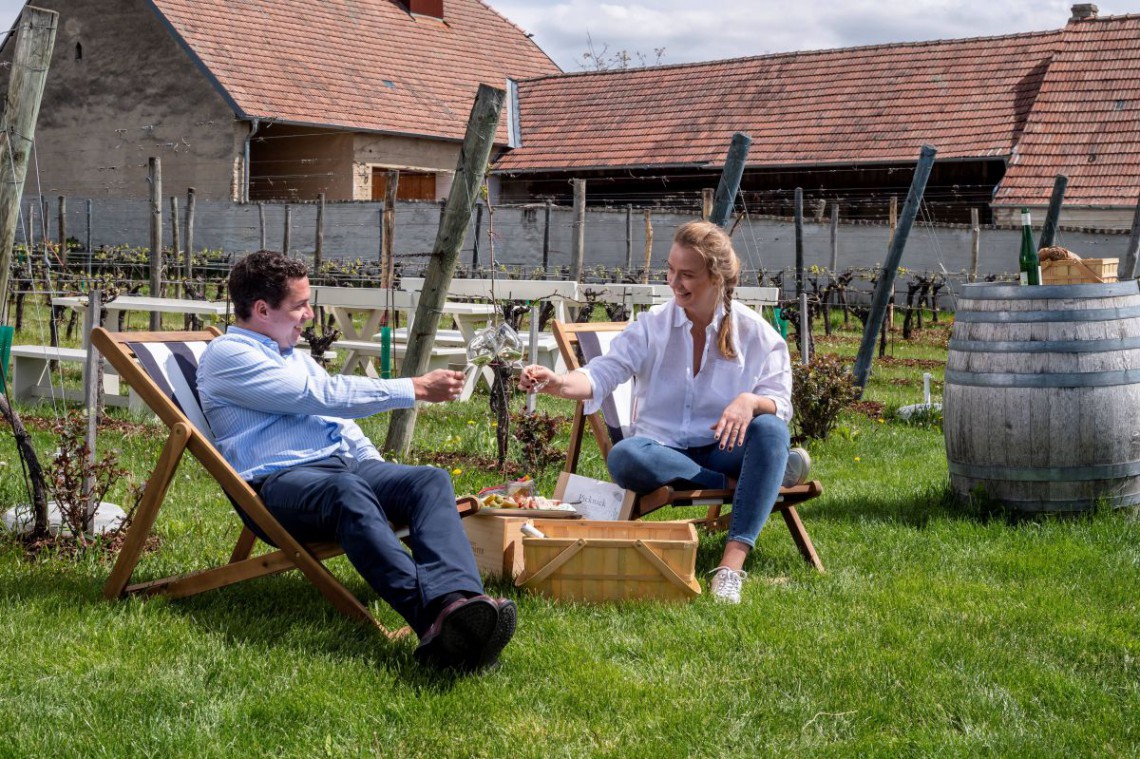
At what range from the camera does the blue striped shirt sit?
3820 mm

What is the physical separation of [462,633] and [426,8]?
30.2 m

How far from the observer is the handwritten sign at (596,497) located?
4.48 m

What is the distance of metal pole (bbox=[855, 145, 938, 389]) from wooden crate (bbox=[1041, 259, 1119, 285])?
3.11m

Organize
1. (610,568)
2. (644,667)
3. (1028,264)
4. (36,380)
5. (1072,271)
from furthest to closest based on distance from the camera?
(36,380) → (1072,271) → (1028,264) → (610,568) → (644,667)

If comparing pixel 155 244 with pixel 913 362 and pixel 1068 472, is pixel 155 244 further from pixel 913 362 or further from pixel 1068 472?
pixel 1068 472

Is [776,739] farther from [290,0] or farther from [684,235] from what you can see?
[290,0]

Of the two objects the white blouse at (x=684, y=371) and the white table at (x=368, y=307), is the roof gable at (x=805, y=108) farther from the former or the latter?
the white blouse at (x=684, y=371)

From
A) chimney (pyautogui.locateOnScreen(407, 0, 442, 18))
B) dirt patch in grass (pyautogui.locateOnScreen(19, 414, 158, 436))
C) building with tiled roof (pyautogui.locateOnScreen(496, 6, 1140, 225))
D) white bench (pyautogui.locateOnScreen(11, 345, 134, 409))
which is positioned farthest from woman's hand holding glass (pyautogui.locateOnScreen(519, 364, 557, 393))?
chimney (pyautogui.locateOnScreen(407, 0, 442, 18))

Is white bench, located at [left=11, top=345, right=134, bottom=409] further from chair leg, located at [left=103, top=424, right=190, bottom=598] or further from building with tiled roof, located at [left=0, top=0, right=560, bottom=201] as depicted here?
building with tiled roof, located at [left=0, top=0, right=560, bottom=201]

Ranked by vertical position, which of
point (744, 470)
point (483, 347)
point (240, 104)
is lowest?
point (744, 470)

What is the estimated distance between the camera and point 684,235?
4.42 meters

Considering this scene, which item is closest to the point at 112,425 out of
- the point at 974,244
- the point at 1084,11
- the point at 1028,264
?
the point at 1028,264

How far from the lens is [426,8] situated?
104ft

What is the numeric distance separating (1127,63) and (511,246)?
11741 mm
